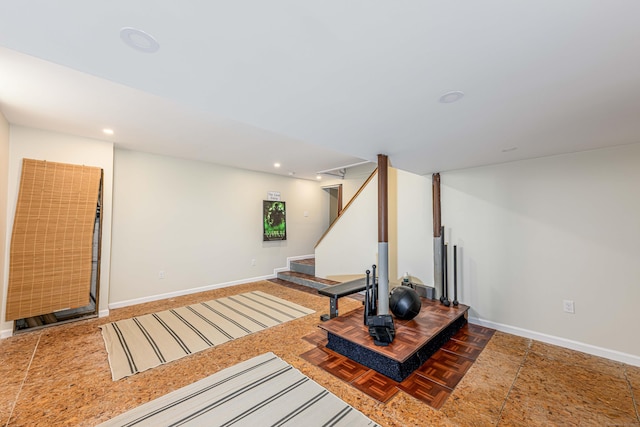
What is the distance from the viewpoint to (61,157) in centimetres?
329

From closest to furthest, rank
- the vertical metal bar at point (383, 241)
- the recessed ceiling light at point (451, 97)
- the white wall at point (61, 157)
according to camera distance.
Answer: the recessed ceiling light at point (451, 97) < the vertical metal bar at point (383, 241) < the white wall at point (61, 157)

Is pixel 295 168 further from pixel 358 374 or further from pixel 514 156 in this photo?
pixel 358 374

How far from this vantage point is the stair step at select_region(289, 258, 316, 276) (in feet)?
18.6

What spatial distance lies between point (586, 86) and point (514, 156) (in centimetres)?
161

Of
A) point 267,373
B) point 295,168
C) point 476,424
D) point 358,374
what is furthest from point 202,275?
point 476,424

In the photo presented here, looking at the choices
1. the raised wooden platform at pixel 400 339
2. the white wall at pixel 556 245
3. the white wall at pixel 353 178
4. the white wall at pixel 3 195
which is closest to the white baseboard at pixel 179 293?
the white wall at pixel 3 195

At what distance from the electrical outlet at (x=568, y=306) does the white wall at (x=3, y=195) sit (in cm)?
616

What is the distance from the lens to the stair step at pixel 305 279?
500 cm

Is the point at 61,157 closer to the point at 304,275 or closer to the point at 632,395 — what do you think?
the point at 304,275

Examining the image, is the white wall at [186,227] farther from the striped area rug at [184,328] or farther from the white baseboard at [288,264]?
the striped area rug at [184,328]

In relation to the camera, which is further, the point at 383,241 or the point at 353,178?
the point at 353,178

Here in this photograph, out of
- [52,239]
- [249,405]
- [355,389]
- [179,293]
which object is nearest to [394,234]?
[355,389]

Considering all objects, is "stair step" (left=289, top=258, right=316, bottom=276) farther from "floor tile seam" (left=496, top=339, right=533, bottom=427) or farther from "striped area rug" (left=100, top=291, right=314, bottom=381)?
"floor tile seam" (left=496, top=339, right=533, bottom=427)

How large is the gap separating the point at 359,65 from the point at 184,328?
3.46m
